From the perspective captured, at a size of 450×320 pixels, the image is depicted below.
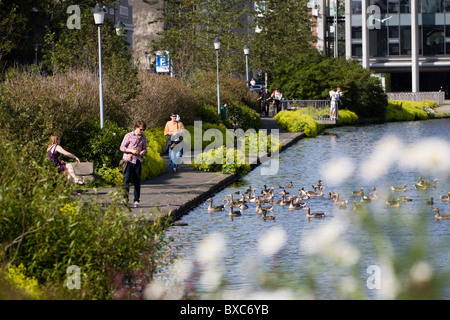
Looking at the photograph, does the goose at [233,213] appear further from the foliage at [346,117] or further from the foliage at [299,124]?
the foliage at [346,117]

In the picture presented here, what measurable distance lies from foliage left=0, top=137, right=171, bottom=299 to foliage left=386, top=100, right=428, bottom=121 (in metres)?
46.0

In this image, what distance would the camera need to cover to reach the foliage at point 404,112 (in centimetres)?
→ 5403

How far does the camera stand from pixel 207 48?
177 feet

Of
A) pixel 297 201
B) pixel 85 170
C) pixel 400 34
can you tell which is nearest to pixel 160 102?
pixel 85 170

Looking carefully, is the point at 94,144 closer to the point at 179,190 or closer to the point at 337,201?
the point at 179,190

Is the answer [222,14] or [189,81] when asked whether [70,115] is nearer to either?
[189,81]

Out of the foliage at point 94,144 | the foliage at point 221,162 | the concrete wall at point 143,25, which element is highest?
the concrete wall at point 143,25

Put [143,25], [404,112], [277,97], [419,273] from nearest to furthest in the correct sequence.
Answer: [419,273], [277,97], [404,112], [143,25]

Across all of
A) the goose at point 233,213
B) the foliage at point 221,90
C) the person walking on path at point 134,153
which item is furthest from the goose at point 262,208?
the foliage at point 221,90

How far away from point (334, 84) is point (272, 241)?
131 ft

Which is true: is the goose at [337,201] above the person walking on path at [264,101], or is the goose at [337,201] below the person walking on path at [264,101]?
below

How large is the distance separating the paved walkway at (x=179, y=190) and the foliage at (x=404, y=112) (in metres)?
31.4

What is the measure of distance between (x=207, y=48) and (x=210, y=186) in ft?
114

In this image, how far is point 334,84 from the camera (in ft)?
173
